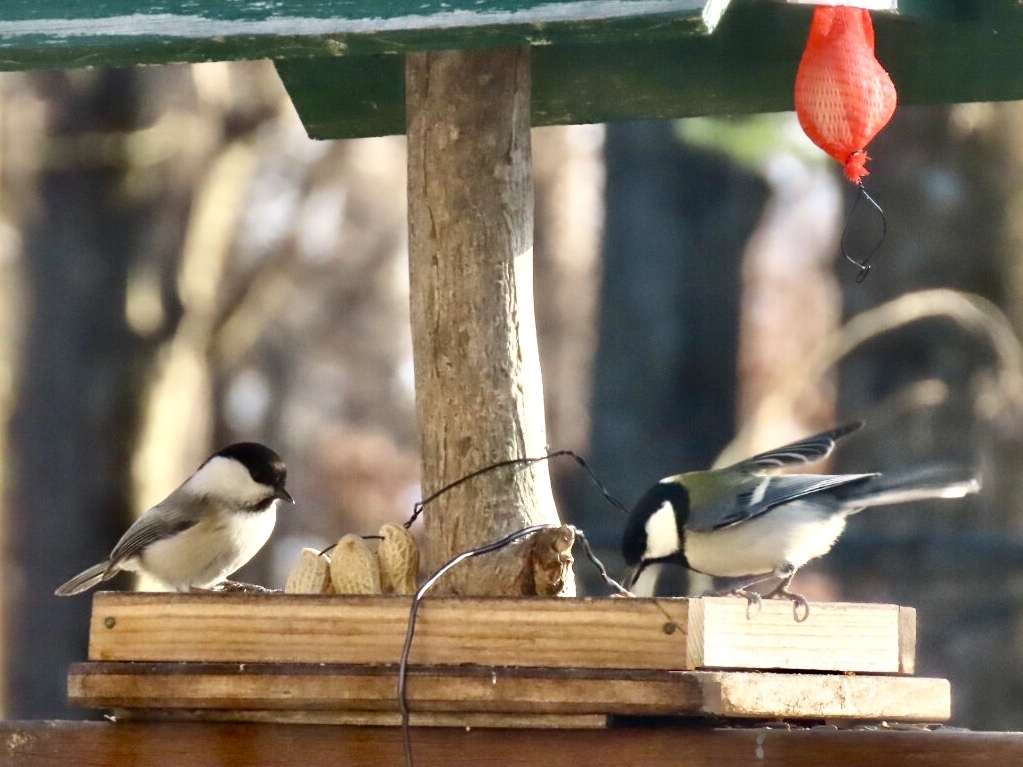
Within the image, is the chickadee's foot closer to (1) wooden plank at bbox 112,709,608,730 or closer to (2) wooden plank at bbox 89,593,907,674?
(2) wooden plank at bbox 89,593,907,674

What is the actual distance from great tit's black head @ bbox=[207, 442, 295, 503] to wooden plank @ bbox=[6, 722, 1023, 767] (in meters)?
1.34

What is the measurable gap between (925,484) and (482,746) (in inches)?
51.4

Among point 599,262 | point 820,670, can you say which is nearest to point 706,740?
point 820,670

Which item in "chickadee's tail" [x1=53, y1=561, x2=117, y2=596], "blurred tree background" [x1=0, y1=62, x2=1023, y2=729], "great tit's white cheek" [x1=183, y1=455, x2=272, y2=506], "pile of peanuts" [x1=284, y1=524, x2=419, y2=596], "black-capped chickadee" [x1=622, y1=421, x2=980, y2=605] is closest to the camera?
"pile of peanuts" [x1=284, y1=524, x2=419, y2=596]

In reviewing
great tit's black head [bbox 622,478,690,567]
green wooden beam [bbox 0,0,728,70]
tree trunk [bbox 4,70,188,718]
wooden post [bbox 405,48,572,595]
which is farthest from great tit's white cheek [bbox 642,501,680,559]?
tree trunk [bbox 4,70,188,718]

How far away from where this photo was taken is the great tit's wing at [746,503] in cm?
363

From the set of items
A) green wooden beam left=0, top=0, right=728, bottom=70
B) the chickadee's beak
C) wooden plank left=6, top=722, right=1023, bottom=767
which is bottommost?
wooden plank left=6, top=722, right=1023, bottom=767

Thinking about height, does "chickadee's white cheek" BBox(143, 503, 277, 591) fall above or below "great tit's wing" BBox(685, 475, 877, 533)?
below

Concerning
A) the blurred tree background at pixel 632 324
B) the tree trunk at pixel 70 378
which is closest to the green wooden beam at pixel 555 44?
the blurred tree background at pixel 632 324

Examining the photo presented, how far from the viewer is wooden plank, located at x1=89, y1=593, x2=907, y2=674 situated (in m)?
2.32

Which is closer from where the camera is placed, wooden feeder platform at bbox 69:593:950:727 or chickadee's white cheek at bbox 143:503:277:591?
wooden feeder platform at bbox 69:593:950:727

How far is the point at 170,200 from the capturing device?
29.0 ft

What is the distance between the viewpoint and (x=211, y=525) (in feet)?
12.4

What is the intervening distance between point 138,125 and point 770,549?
577 cm
